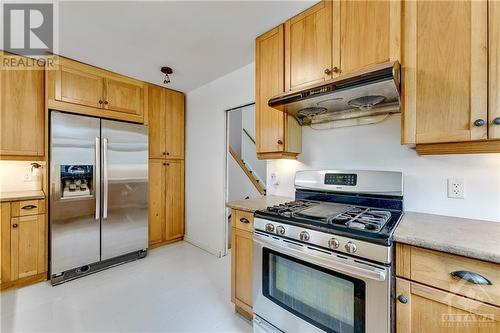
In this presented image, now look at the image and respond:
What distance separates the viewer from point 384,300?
102 cm

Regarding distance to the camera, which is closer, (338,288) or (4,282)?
(338,288)

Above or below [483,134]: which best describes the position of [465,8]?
above

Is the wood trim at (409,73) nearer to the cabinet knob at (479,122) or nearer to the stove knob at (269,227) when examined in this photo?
the cabinet knob at (479,122)

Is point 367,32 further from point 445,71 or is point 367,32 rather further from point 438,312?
point 438,312

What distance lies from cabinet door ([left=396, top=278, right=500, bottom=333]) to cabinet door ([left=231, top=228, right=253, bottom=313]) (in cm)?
98

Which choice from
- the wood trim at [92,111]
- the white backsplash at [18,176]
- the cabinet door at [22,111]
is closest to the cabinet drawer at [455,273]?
the wood trim at [92,111]

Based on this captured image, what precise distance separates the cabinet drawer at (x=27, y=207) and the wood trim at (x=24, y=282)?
0.67 metres

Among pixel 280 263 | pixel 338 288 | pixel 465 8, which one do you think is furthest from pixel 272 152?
pixel 465 8

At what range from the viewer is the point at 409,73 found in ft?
4.09

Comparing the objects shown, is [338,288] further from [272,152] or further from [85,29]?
[85,29]

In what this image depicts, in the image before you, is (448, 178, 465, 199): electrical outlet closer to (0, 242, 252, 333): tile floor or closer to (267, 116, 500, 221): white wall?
(267, 116, 500, 221): white wall

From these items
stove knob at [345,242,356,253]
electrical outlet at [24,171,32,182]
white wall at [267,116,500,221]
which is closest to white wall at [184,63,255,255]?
white wall at [267,116,500,221]

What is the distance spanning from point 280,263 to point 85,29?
2506mm

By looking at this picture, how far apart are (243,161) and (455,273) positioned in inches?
143
